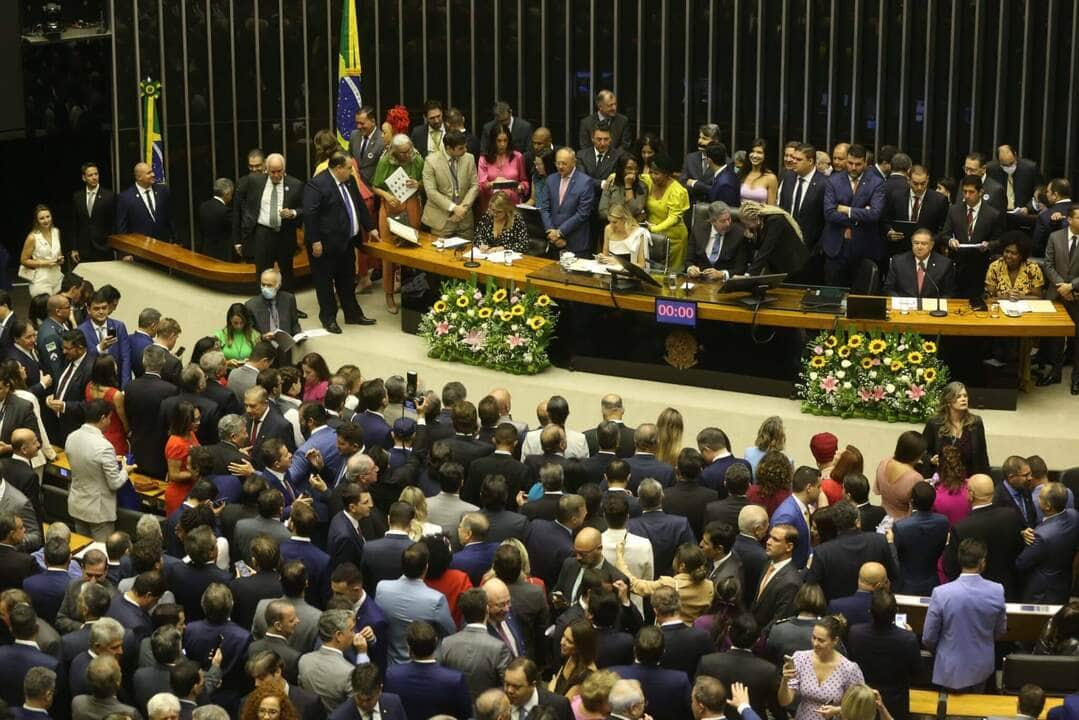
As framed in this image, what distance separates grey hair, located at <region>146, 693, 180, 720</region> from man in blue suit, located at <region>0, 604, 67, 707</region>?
3.19 feet

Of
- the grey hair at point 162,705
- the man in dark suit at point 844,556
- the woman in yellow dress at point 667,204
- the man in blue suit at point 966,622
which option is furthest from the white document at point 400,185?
the grey hair at point 162,705

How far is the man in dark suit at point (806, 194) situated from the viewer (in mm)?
15141

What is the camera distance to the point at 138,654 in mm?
8969

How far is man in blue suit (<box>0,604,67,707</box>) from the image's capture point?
29.1 feet

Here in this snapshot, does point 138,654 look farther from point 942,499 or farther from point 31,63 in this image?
point 31,63

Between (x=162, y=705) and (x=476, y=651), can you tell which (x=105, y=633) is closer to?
(x=162, y=705)

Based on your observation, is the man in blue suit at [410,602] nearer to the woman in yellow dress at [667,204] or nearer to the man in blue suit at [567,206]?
the woman in yellow dress at [667,204]

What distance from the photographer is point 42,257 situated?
16156mm

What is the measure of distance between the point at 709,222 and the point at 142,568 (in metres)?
6.48

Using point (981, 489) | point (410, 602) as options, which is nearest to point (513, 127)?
point (981, 489)

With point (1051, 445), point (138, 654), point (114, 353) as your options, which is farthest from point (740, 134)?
point (138, 654)

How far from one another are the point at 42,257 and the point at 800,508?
331 inches

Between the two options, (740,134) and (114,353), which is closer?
(114,353)

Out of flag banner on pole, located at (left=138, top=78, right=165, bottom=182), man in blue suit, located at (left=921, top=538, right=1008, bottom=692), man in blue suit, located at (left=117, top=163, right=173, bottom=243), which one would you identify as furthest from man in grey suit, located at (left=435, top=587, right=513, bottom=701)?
flag banner on pole, located at (left=138, top=78, right=165, bottom=182)
